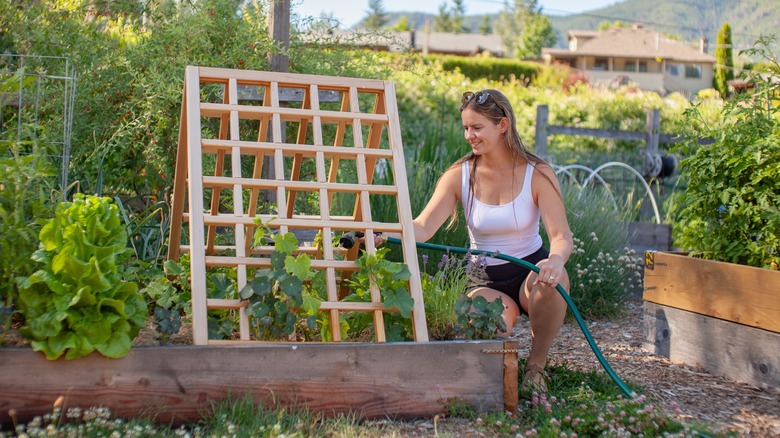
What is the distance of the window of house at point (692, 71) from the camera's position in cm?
5991

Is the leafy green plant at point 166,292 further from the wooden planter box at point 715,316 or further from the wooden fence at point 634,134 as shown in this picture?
the wooden fence at point 634,134

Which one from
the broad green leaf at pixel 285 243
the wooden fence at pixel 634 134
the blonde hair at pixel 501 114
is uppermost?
the wooden fence at pixel 634 134

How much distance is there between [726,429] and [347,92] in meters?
1.95

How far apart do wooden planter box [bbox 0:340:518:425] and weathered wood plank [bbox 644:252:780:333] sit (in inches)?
52.0

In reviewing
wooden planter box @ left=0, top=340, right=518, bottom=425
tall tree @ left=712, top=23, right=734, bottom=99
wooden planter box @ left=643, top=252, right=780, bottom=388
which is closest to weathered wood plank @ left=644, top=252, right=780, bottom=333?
wooden planter box @ left=643, top=252, right=780, bottom=388

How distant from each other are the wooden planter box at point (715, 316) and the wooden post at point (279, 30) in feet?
7.77

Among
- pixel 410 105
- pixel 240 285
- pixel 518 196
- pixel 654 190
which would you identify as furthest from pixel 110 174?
pixel 410 105

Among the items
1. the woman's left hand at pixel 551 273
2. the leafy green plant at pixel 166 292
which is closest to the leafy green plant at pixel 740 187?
the woman's left hand at pixel 551 273

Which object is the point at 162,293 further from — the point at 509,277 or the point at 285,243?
the point at 509,277

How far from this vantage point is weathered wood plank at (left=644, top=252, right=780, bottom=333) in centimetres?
336

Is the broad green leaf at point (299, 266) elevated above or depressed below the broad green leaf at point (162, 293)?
above

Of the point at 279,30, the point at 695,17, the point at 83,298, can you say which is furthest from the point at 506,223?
the point at 695,17

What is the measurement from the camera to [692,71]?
60.4m

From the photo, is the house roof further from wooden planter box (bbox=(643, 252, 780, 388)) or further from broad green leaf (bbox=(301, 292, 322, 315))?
broad green leaf (bbox=(301, 292, 322, 315))
